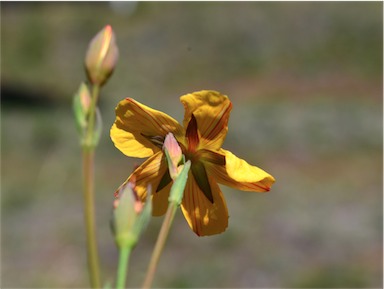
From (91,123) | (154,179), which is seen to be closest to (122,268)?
(91,123)

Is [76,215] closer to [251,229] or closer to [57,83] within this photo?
[251,229]

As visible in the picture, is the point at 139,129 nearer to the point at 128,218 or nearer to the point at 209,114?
the point at 209,114

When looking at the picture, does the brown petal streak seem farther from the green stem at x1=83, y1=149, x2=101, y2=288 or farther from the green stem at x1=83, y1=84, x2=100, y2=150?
the green stem at x1=83, y1=149, x2=101, y2=288

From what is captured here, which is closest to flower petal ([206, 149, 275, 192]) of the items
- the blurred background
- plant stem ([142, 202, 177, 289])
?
plant stem ([142, 202, 177, 289])

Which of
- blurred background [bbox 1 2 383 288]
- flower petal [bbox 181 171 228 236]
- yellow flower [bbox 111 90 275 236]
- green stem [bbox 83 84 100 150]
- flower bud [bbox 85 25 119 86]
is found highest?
flower bud [bbox 85 25 119 86]

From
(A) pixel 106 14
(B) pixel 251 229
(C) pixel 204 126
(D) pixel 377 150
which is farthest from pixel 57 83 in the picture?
(C) pixel 204 126

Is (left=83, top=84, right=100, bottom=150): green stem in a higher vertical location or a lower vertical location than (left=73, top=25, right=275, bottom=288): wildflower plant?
higher

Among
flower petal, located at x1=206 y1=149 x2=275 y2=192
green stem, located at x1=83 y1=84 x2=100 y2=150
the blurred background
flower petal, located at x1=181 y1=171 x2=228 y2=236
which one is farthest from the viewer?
the blurred background
